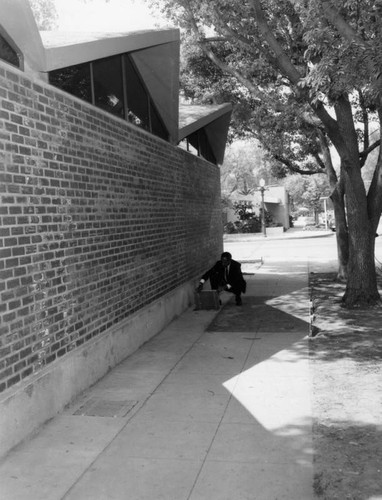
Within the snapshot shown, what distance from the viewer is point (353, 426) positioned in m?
4.59

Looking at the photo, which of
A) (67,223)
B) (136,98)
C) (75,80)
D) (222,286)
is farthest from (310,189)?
(67,223)

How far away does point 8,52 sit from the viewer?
14.9 ft

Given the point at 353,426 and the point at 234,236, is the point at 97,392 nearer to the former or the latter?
the point at 353,426

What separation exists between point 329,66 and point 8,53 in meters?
4.12

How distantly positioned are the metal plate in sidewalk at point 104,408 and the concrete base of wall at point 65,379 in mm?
199

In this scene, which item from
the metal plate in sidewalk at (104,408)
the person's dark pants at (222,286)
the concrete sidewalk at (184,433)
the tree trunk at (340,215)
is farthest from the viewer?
the tree trunk at (340,215)

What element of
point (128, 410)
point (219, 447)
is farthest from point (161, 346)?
point (219, 447)

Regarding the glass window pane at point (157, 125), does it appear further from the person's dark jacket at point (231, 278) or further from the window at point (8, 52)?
the window at point (8, 52)

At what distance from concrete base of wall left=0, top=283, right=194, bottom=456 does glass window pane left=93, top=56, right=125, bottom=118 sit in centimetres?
295

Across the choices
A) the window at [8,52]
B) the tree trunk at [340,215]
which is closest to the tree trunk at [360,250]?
the tree trunk at [340,215]

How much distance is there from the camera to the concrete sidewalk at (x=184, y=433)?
3.65 metres

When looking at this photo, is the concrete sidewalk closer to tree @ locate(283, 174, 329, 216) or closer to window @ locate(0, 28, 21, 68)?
window @ locate(0, 28, 21, 68)

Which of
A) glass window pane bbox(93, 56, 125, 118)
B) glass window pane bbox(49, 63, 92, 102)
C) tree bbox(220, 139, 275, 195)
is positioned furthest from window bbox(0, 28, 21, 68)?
tree bbox(220, 139, 275, 195)

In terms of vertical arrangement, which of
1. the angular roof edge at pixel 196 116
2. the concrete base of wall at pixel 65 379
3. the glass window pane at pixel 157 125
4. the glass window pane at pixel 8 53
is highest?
the angular roof edge at pixel 196 116
